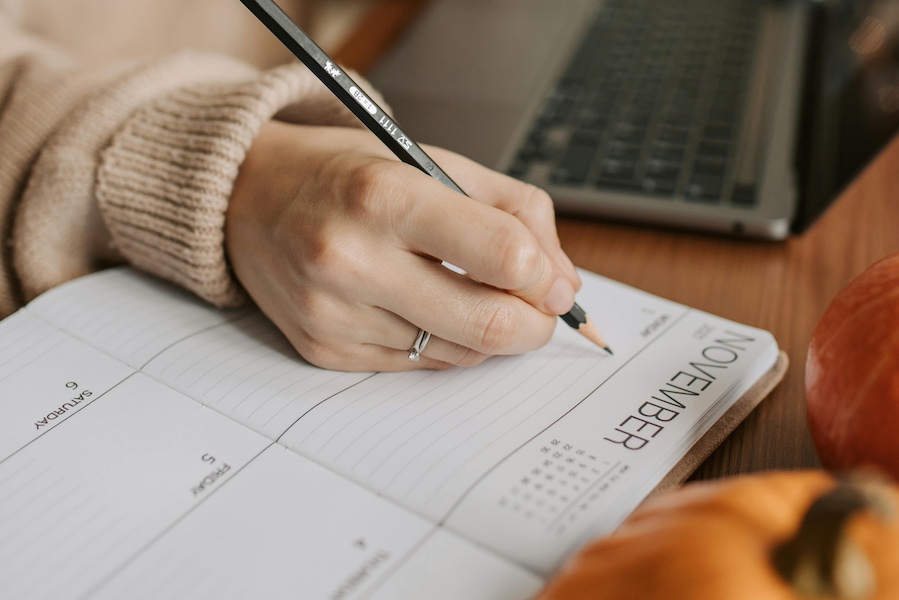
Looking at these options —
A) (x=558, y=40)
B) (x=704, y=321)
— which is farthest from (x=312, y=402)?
(x=558, y=40)

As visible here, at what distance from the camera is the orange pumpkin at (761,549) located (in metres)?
0.19

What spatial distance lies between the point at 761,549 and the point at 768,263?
367mm

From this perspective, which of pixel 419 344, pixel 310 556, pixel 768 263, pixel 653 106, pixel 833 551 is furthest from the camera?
pixel 653 106

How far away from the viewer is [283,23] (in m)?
0.36

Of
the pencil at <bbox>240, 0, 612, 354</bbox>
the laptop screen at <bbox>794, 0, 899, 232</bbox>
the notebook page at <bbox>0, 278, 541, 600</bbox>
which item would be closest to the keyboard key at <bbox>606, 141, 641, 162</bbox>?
the laptop screen at <bbox>794, 0, 899, 232</bbox>

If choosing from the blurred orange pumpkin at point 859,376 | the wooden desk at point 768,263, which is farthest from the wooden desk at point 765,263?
the blurred orange pumpkin at point 859,376

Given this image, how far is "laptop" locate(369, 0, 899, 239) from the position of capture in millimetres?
559

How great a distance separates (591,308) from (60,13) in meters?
0.61

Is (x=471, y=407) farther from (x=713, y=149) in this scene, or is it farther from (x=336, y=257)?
(x=713, y=149)

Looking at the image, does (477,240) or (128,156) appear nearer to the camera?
(477,240)

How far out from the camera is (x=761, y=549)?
20 centimetres

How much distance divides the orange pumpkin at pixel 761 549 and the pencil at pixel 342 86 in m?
0.20

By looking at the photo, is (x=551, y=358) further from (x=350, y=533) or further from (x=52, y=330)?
(x=52, y=330)

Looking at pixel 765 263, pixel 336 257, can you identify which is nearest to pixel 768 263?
pixel 765 263
